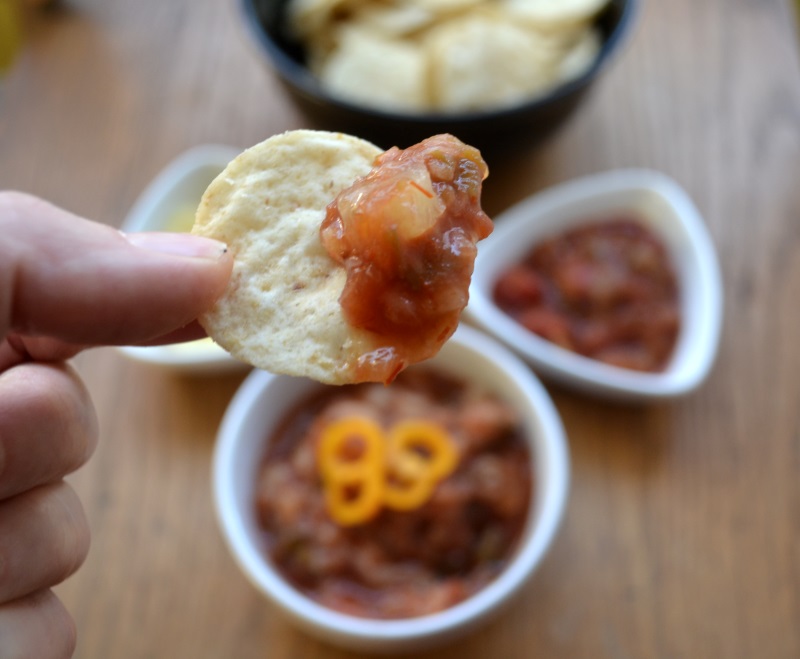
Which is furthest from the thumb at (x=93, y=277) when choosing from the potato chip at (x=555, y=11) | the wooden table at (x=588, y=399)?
the potato chip at (x=555, y=11)

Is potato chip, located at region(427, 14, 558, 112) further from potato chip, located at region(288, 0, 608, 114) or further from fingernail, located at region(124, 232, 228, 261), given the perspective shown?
fingernail, located at region(124, 232, 228, 261)

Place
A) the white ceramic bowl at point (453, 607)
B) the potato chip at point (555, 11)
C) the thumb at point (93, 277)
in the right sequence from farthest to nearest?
1. the potato chip at point (555, 11)
2. the white ceramic bowl at point (453, 607)
3. the thumb at point (93, 277)

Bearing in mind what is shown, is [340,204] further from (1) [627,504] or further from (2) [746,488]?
(2) [746,488]

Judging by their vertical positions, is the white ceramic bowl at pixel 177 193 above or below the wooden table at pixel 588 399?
above

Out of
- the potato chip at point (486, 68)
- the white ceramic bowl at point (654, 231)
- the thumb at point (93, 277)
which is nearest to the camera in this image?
the thumb at point (93, 277)

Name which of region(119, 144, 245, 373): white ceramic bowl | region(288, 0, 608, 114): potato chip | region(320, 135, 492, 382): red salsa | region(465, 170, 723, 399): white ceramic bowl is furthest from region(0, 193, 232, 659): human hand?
region(288, 0, 608, 114): potato chip

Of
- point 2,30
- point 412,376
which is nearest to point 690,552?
point 412,376

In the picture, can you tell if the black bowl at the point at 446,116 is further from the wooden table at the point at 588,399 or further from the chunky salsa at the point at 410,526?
the chunky salsa at the point at 410,526
